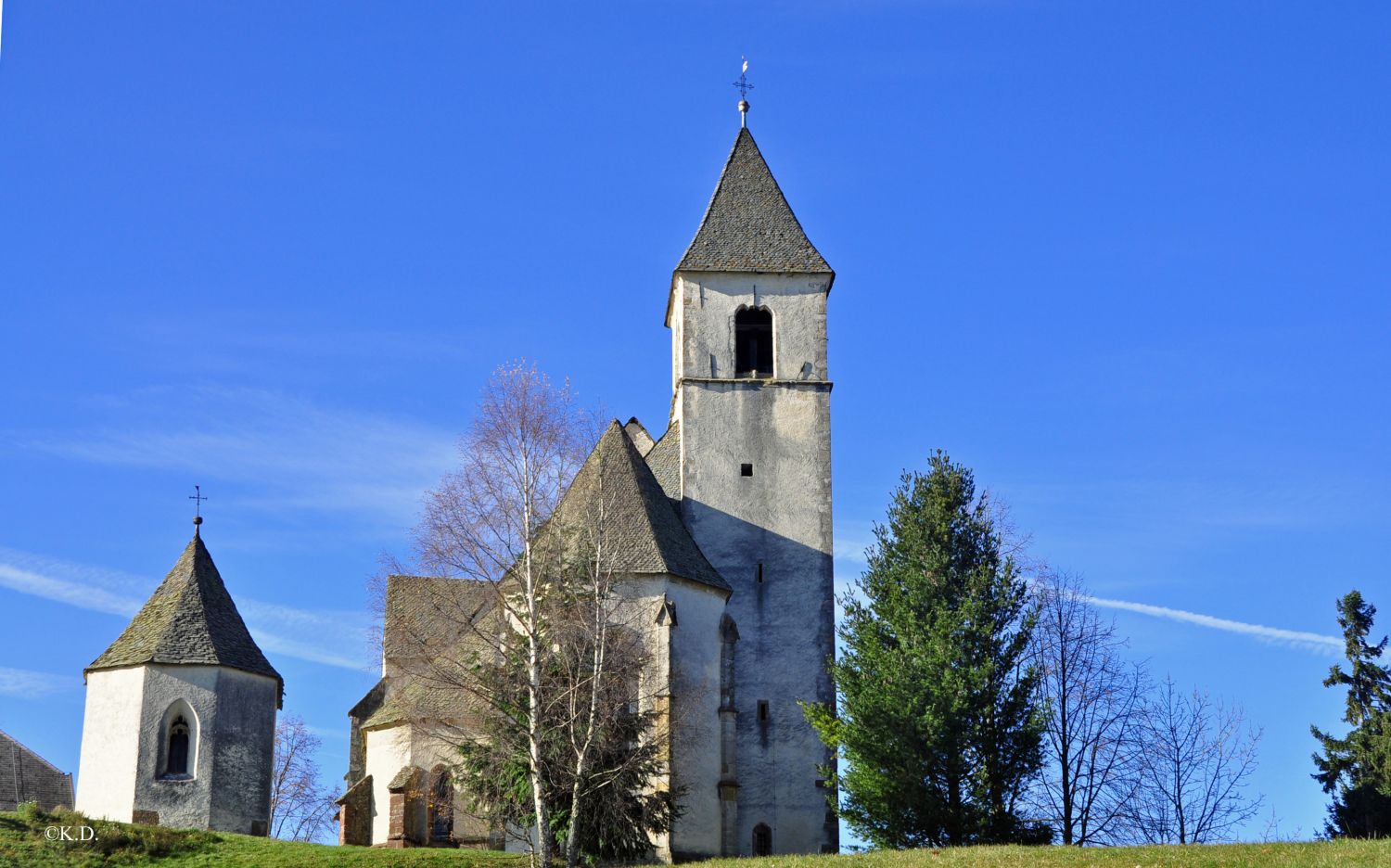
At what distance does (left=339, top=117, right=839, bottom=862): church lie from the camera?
39.2 metres

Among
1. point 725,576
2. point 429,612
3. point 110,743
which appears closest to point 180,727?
point 110,743

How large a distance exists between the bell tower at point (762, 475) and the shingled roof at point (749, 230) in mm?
45

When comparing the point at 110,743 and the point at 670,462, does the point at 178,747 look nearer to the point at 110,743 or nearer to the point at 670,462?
the point at 110,743

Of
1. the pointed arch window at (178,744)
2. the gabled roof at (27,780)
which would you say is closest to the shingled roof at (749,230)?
the pointed arch window at (178,744)

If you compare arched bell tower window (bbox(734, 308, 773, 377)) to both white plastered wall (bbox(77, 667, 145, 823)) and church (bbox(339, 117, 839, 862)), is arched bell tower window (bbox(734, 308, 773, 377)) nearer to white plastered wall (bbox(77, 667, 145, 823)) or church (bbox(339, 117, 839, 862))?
church (bbox(339, 117, 839, 862))

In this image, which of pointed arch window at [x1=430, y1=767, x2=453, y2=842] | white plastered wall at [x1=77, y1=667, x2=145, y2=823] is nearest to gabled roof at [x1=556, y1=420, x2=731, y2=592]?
pointed arch window at [x1=430, y1=767, x2=453, y2=842]

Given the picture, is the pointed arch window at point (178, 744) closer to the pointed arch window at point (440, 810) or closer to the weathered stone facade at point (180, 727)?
the weathered stone facade at point (180, 727)

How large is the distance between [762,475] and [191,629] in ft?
51.3

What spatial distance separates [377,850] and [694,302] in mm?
18627

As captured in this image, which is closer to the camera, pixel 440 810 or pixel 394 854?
pixel 394 854

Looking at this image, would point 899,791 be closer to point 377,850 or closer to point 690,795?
point 690,795

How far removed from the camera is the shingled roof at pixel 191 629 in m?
40.7

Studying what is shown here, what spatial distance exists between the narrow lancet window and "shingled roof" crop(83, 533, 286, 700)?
1.56m

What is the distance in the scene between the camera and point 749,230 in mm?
48500
